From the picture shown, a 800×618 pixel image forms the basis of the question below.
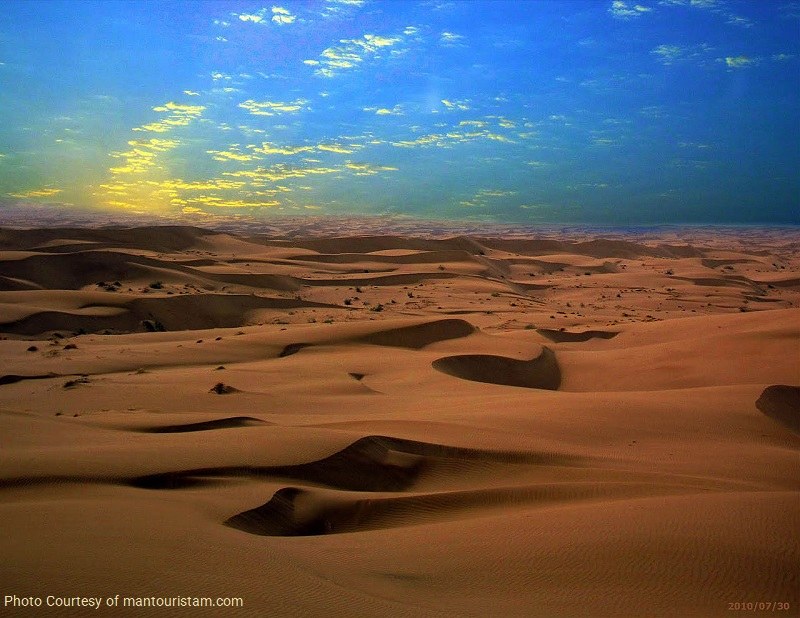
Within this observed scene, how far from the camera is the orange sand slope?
3.43 meters

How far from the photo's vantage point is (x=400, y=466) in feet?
20.3

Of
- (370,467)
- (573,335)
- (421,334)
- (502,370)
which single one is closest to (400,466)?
(370,467)

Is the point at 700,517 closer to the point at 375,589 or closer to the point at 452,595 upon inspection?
the point at 452,595

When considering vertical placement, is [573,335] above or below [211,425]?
below

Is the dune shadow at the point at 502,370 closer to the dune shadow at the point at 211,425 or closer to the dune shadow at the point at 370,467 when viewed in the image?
the dune shadow at the point at 211,425

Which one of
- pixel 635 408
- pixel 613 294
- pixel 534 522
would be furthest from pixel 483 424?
pixel 613 294

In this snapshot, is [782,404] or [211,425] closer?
[211,425]

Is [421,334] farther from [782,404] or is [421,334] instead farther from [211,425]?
[211,425]

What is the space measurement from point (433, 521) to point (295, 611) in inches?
82.1

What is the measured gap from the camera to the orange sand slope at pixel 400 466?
3.43 m
